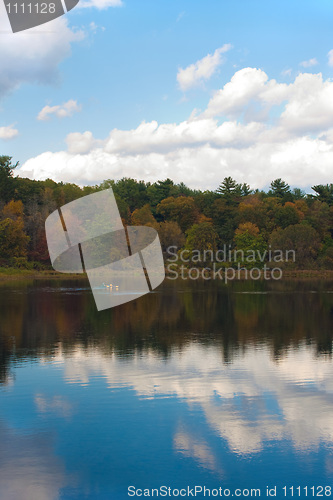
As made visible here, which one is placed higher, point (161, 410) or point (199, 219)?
point (199, 219)

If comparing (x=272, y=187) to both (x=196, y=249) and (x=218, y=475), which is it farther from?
(x=218, y=475)

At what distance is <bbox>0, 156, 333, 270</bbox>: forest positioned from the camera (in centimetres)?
7672

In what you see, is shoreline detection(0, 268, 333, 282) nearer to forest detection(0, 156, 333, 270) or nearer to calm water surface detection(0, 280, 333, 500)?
forest detection(0, 156, 333, 270)

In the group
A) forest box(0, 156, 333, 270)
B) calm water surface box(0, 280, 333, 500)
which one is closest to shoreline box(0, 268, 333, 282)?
forest box(0, 156, 333, 270)

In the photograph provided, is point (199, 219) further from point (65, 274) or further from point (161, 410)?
point (161, 410)

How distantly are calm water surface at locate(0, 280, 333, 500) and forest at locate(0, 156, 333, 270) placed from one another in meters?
52.7

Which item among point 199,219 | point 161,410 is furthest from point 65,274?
point 161,410

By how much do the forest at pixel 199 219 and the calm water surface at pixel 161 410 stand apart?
52.7 metres

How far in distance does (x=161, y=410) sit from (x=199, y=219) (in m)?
84.1

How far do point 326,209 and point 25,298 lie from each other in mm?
67099

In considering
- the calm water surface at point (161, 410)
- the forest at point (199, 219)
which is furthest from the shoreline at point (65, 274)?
the calm water surface at point (161, 410)

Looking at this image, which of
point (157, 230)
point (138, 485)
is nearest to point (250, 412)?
point (138, 485)

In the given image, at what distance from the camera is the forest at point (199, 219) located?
252ft

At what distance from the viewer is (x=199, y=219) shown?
9438cm
